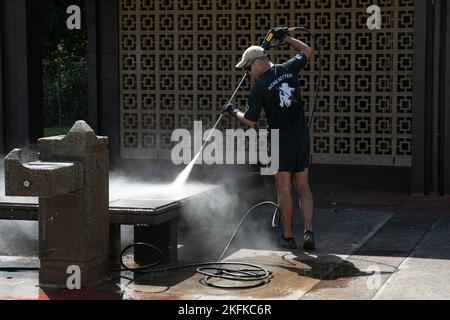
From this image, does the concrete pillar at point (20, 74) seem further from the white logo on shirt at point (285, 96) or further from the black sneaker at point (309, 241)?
the black sneaker at point (309, 241)

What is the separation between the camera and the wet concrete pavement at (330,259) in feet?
22.0

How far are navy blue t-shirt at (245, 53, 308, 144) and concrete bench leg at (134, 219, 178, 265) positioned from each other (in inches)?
53.6

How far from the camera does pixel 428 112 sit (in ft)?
37.5

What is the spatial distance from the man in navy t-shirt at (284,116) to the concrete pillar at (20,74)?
16.3 ft

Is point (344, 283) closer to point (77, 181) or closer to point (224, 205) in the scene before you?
point (77, 181)

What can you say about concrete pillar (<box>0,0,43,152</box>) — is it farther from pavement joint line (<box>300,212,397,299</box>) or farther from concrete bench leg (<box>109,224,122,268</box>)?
pavement joint line (<box>300,212,397,299</box>)

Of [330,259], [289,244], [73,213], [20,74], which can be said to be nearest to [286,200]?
[289,244]

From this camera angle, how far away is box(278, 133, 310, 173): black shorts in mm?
8258

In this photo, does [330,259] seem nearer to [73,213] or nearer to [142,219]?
[142,219]

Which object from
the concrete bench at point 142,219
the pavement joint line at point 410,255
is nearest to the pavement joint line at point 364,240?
the pavement joint line at point 410,255

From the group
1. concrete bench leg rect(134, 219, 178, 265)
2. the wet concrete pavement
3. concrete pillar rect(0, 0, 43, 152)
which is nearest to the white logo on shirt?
the wet concrete pavement

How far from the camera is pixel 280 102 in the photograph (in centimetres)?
820

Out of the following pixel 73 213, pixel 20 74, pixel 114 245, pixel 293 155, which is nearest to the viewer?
pixel 73 213

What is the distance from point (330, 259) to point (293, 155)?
1.10 m
